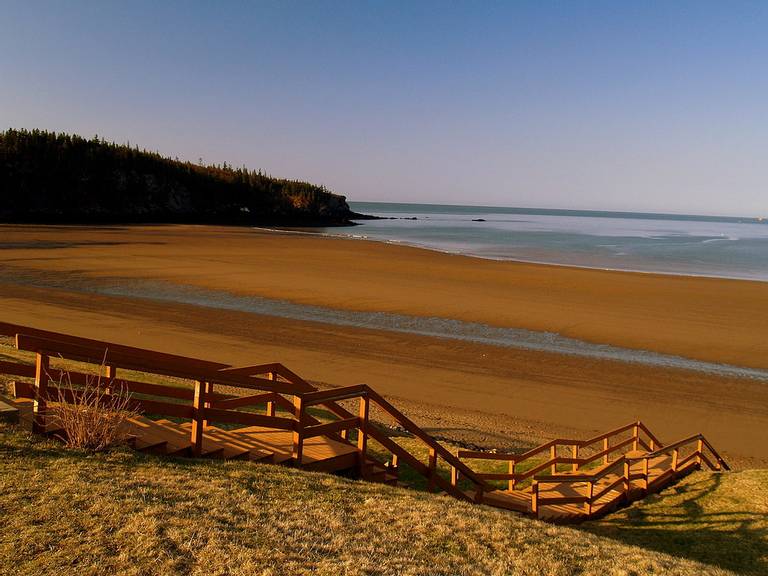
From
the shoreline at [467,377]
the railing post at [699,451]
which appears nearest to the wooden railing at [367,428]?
the shoreline at [467,377]

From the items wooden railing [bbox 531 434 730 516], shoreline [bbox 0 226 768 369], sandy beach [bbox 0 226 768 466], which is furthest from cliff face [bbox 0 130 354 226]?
wooden railing [bbox 531 434 730 516]

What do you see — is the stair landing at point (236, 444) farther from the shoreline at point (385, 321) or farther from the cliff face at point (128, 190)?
the cliff face at point (128, 190)

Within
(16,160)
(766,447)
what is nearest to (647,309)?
(766,447)

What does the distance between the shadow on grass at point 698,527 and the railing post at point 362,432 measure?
345cm

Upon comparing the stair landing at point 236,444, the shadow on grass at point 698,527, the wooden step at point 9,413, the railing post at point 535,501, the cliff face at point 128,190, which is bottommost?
the shadow on grass at point 698,527

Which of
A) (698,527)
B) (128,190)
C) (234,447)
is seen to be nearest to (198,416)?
(234,447)

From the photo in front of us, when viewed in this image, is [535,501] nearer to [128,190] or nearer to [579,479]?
[579,479]

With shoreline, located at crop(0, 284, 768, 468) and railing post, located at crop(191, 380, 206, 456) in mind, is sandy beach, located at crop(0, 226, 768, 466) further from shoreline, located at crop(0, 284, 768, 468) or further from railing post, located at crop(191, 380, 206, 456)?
railing post, located at crop(191, 380, 206, 456)

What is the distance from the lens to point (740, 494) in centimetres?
940

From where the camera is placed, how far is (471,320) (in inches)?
964

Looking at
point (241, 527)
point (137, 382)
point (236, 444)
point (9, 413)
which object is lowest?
point (236, 444)

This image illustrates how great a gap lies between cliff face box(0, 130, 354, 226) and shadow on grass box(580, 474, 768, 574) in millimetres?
70962

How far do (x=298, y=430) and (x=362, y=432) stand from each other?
2.79 feet

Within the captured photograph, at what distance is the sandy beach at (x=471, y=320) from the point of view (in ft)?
47.9
